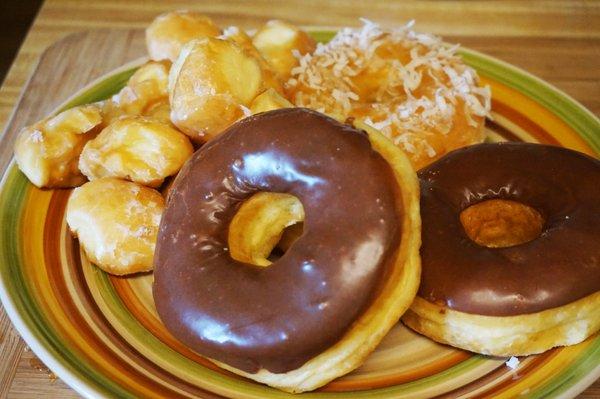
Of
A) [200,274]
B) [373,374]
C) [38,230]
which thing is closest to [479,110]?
[373,374]

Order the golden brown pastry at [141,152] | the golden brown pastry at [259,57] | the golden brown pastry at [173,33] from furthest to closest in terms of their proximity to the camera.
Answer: the golden brown pastry at [173,33], the golden brown pastry at [259,57], the golden brown pastry at [141,152]

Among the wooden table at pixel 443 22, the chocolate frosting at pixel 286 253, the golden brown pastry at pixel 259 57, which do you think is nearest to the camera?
the chocolate frosting at pixel 286 253

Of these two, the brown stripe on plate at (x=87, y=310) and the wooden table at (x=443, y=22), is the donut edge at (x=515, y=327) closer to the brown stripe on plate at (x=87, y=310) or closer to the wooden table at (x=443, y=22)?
the brown stripe on plate at (x=87, y=310)

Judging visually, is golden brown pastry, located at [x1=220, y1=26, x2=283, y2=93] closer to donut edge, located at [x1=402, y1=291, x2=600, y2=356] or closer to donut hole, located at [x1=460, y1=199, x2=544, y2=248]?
donut hole, located at [x1=460, y1=199, x2=544, y2=248]

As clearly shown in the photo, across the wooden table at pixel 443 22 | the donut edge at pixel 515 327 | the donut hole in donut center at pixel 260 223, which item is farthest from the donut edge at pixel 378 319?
the wooden table at pixel 443 22

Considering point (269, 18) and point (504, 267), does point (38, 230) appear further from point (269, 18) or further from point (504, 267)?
point (269, 18)

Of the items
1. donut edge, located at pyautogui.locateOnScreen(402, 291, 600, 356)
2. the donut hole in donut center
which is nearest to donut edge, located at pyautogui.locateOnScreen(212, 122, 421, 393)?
donut edge, located at pyautogui.locateOnScreen(402, 291, 600, 356)
